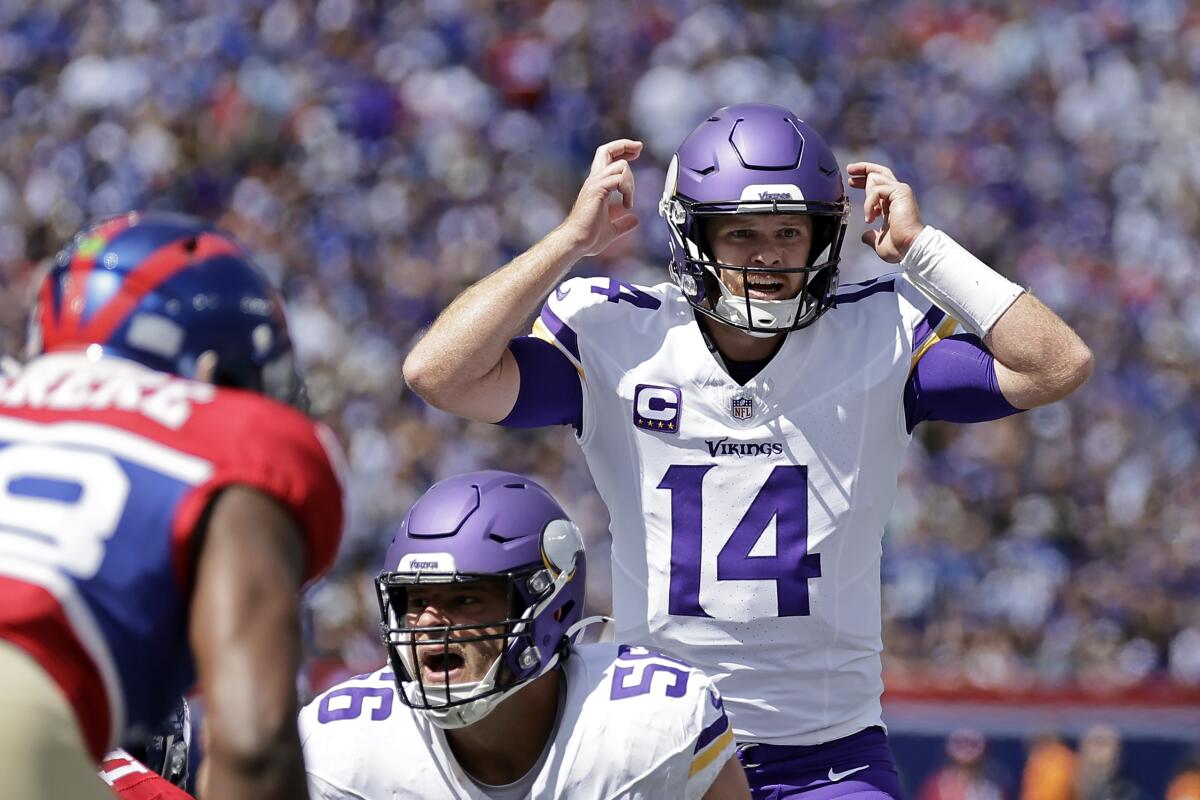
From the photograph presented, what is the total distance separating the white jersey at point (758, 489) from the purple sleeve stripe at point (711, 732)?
1.02ft

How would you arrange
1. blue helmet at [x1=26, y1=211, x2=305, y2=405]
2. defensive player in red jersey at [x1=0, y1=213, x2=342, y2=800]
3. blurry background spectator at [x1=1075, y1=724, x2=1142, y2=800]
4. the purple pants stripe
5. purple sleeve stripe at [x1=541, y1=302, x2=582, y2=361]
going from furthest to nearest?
blurry background spectator at [x1=1075, y1=724, x2=1142, y2=800]
purple sleeve stripe at [x1=541, y1=302, x2=582, y2=361]
the purple pants stripe
blue helmet at [x1=26, y1=211, x2=305, y2=405]
defensive player in red jersey at [x1=0, y1=213, x2=342, y2=800]

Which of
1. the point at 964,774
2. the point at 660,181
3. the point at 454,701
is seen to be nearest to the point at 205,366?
the point at 454,701

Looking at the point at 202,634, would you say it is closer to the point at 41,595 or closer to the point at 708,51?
the point at 41,595

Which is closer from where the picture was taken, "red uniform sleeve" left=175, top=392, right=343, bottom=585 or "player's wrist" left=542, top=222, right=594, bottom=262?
"red uniform sleeve" left=175, top=392, right=343, bottom=585

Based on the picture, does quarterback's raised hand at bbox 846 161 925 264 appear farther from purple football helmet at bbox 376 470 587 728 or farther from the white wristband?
purple football helmet at bbox 376 470 587 728

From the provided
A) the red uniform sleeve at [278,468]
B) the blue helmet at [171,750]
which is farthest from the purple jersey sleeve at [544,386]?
the red uniform sleeve at [278,468]

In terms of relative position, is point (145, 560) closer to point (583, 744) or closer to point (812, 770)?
point (583, 744)

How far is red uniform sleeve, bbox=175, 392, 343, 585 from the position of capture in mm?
2143

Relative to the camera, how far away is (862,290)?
13.5 ft

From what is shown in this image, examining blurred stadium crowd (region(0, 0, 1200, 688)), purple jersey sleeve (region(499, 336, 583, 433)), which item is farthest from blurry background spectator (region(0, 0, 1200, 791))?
purple jersey sleeve (region(499, 336, 583, 433))

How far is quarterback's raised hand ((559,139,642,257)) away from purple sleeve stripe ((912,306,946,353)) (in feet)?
2.27

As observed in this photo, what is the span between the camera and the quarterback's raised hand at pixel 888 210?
4086 millimetres

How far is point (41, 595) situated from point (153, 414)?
0.82ft

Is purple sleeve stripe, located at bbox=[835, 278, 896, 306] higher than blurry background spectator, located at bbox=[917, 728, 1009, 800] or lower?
higher
